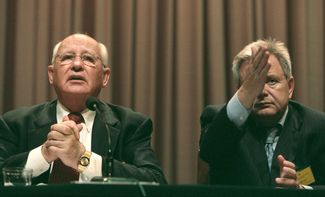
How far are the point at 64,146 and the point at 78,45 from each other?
0.84 m

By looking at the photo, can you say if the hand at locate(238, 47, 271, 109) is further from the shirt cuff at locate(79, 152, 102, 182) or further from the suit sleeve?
the shirt cuff at locate(79, 152, 102, 182)

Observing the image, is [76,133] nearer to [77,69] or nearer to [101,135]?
[101,135]

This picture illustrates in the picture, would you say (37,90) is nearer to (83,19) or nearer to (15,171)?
(83,19)

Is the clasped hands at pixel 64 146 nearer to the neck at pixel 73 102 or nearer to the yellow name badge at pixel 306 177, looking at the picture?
the neck at pixel 73 102

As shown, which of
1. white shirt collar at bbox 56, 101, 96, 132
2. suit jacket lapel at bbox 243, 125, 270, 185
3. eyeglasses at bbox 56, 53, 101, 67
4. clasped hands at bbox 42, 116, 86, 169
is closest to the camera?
clasped hands at bbox 42, 116, 86, 169

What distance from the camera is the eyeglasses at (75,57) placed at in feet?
10.6

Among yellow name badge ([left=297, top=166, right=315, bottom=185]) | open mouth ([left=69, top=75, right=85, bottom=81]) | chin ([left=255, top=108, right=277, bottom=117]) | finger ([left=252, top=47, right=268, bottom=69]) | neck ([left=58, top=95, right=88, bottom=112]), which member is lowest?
yellow name badge ([left=297, top=166, right=315, bottom=185])

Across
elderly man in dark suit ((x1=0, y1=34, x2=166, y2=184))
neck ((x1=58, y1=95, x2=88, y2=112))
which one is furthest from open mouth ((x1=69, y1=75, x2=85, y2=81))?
neck ((x1=58, y1=95, x2=88, y2=112))

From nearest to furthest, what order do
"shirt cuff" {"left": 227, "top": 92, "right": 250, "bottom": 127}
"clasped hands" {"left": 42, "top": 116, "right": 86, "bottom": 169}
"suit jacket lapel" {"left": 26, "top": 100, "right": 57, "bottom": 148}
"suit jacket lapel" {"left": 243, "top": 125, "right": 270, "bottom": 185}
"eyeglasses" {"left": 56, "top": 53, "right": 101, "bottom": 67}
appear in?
"clasped hands" {"left": 42, "top": 116, "right": 86, "bottom": 169}
"shirt cuff" {"left": 227, "top": 92, "right": 250, "bottom": 127}
"suit jacket lapel" {"left": 243, "top": 125, "right": 270, "bottom": 185}
"suit jacket lapel" {"left": 26, "top": 100, "right": 57, "bottom": 148}
"eyeglasses" {"left": 56, "top": 53, "right": 101, "bottom": 67}

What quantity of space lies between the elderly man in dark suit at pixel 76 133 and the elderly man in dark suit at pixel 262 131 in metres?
0.33

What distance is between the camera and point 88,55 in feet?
10.7

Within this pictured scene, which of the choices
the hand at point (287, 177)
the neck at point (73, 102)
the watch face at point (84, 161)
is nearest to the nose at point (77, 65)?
the neck at point (73, 102)

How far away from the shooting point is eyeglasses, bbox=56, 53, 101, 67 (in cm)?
323

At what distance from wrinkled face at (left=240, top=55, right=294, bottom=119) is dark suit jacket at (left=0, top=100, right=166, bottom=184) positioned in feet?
A: 1.89
